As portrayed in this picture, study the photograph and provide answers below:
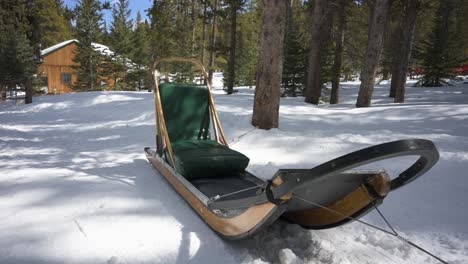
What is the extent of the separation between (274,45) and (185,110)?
2.67 meters

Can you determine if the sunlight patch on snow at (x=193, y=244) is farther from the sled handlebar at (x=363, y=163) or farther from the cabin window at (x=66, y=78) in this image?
the cabin window at (x=66, y=78)

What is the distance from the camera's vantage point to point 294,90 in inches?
651

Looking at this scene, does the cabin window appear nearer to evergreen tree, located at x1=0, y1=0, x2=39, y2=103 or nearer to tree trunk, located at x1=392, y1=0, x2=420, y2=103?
evergreen tree, located at x1=0, y1=0, x2=39, y2=103

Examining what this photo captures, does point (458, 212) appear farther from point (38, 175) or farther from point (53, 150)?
point (53, 150)

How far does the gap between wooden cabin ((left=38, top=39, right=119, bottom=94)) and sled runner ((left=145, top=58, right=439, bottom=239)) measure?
26.1 meters

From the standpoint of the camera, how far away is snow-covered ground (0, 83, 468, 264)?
231 centimetres

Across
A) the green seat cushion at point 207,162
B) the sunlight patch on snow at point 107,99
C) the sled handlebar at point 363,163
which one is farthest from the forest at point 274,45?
the sled handlebar at point 363,163

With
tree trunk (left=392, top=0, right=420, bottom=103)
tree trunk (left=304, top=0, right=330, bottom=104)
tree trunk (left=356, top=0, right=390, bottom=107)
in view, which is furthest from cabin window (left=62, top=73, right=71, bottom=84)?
tree trunk (left=392, top=0, right=420, bottom=103)

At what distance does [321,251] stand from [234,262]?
0.78m

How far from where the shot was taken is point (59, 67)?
28.1m

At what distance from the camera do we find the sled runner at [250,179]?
161cm

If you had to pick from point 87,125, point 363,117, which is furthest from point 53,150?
point 363,117

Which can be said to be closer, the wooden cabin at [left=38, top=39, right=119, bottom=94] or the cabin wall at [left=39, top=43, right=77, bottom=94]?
the wooden cabin at [left=38, top=39, right=119, bottom=94]

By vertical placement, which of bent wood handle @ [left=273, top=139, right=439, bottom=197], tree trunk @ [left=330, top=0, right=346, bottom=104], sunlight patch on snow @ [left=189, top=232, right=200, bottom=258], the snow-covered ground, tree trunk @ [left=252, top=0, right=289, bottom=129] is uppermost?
tree trunk @ [left=330, top=0, right=346, bottom=104]
